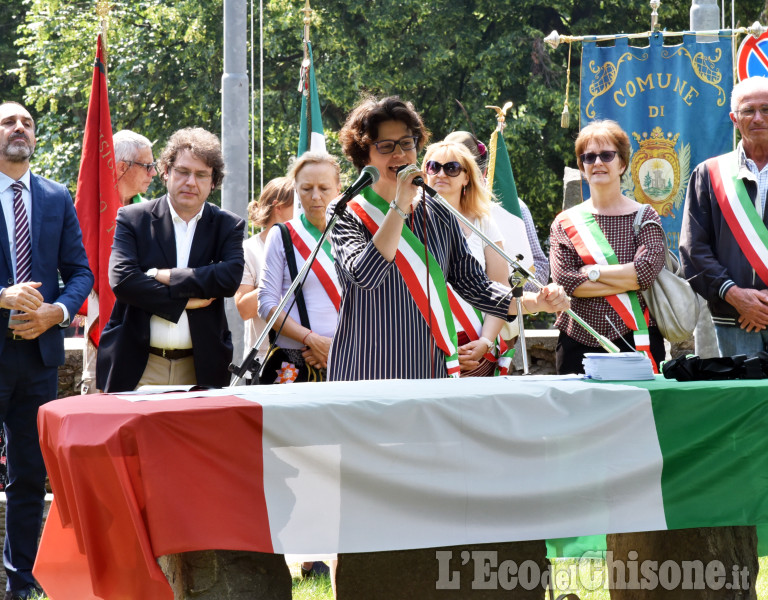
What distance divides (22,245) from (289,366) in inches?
51.0

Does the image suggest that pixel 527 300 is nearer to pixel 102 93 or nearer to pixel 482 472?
pixel 482 472

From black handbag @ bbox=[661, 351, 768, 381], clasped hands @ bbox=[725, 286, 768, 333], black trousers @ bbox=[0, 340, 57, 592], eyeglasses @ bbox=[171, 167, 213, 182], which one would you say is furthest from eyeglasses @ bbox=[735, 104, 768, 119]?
black trousers @ bbox=[0, 340, 57, 592]

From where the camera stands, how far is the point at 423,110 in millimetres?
18891

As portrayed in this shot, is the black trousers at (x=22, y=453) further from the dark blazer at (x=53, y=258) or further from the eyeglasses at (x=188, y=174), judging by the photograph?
the eyeglasses at (x=188, y=174)

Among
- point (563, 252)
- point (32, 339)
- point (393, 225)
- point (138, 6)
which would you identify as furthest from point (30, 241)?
point (138, 6)

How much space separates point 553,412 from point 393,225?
0.78 meters

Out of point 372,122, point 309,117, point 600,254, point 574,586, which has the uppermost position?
point 309,117

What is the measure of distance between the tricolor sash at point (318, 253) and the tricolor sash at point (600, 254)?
1.16 m

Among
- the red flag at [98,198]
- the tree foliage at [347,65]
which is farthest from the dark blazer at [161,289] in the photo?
the tree foliage at [347,65]

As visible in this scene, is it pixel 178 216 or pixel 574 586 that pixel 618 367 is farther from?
pixel 178 216

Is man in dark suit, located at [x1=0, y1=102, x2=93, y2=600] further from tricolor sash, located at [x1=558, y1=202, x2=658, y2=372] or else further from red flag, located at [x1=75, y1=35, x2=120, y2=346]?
tricolor sash, located at [x1=558, y1=202, x2=658, y2=372]

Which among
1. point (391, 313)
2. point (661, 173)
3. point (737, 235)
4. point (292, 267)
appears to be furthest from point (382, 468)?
point (661, 173)

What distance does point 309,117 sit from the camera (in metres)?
7.63

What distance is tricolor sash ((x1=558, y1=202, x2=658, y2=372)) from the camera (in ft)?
16.4
